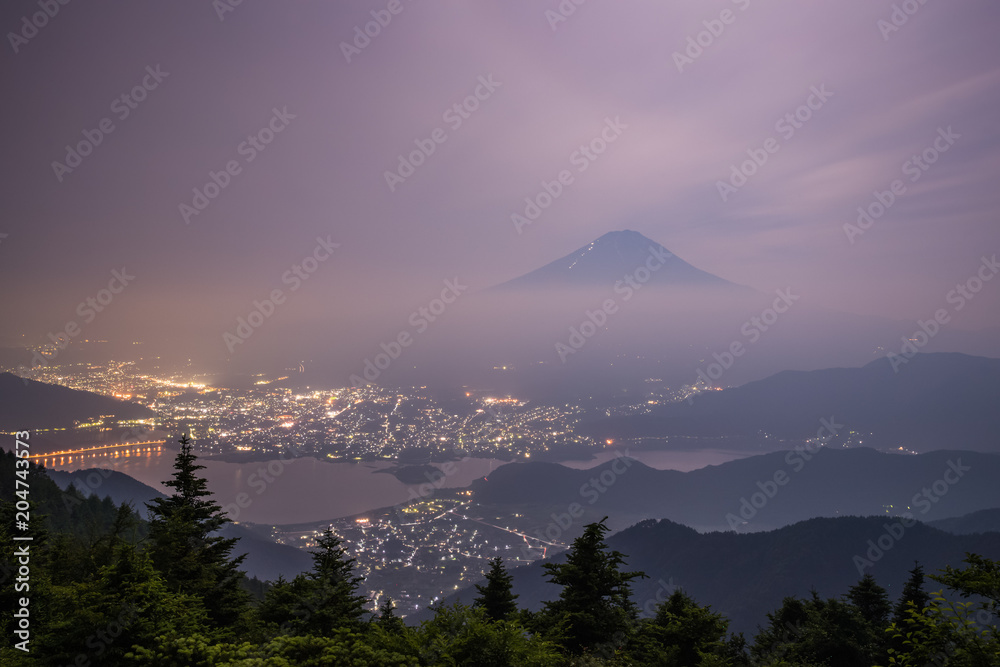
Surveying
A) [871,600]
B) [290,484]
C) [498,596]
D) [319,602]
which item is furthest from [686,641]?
[290,484]

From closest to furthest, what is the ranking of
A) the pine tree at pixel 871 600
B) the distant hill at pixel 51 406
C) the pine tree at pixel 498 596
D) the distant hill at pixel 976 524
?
the pine tree at pixel 498 596, the pine tree at pixel 871 600, the distant hill at pixel 976 524, the distant hill at pixel 51 406

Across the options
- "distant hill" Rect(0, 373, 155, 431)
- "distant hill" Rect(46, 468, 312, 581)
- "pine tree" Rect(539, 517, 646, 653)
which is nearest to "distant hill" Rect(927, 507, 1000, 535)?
"pine tree" Rect(539, 517, 646, 653)

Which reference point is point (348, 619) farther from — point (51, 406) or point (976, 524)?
point (51, 406)

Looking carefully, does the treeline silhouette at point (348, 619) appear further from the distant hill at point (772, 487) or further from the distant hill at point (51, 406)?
the distant hill at point (51, 406)

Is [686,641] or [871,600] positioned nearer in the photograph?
[686,641]

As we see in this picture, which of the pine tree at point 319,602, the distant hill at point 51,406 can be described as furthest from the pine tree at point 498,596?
the distant hill at point 51,406

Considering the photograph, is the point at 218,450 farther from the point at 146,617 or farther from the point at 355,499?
the point at 146,617

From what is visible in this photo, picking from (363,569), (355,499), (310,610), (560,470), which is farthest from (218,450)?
(310,610)
